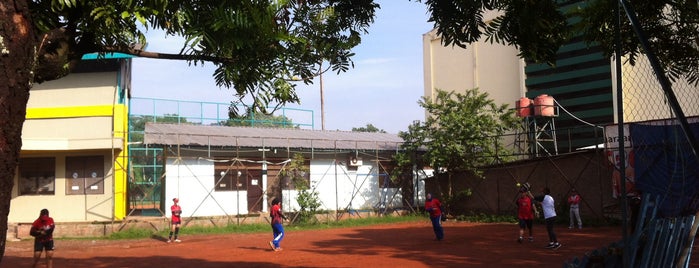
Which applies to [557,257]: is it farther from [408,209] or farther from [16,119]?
[408,209]

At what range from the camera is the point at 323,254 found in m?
16.0

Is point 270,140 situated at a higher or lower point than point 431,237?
higher

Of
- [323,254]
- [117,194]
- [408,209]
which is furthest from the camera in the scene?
[408,209]

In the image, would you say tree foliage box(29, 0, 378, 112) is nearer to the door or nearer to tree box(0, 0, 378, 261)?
tree box(0, 0, 378, 261)

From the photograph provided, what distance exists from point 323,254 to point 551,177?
13.6 m

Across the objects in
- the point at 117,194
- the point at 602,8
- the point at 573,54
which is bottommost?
the point at 117,194

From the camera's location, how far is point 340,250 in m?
17.2

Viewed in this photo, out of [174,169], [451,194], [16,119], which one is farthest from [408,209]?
[16,119]

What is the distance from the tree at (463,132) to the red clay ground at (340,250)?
5.69m

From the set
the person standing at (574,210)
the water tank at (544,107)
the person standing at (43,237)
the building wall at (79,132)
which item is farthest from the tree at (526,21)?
the water tank at (544,107)

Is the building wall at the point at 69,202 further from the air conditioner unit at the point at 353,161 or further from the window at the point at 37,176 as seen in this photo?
the air conditioner unit at the point at 353,161

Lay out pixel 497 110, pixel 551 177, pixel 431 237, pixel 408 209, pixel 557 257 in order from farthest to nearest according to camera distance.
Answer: pixel 408 209 < pixel 497 110 < pixel 551 177 < pixel 431 237 < pixel 557 257

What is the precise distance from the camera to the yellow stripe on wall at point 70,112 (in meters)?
24.1

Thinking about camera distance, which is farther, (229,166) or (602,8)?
(229,166)
